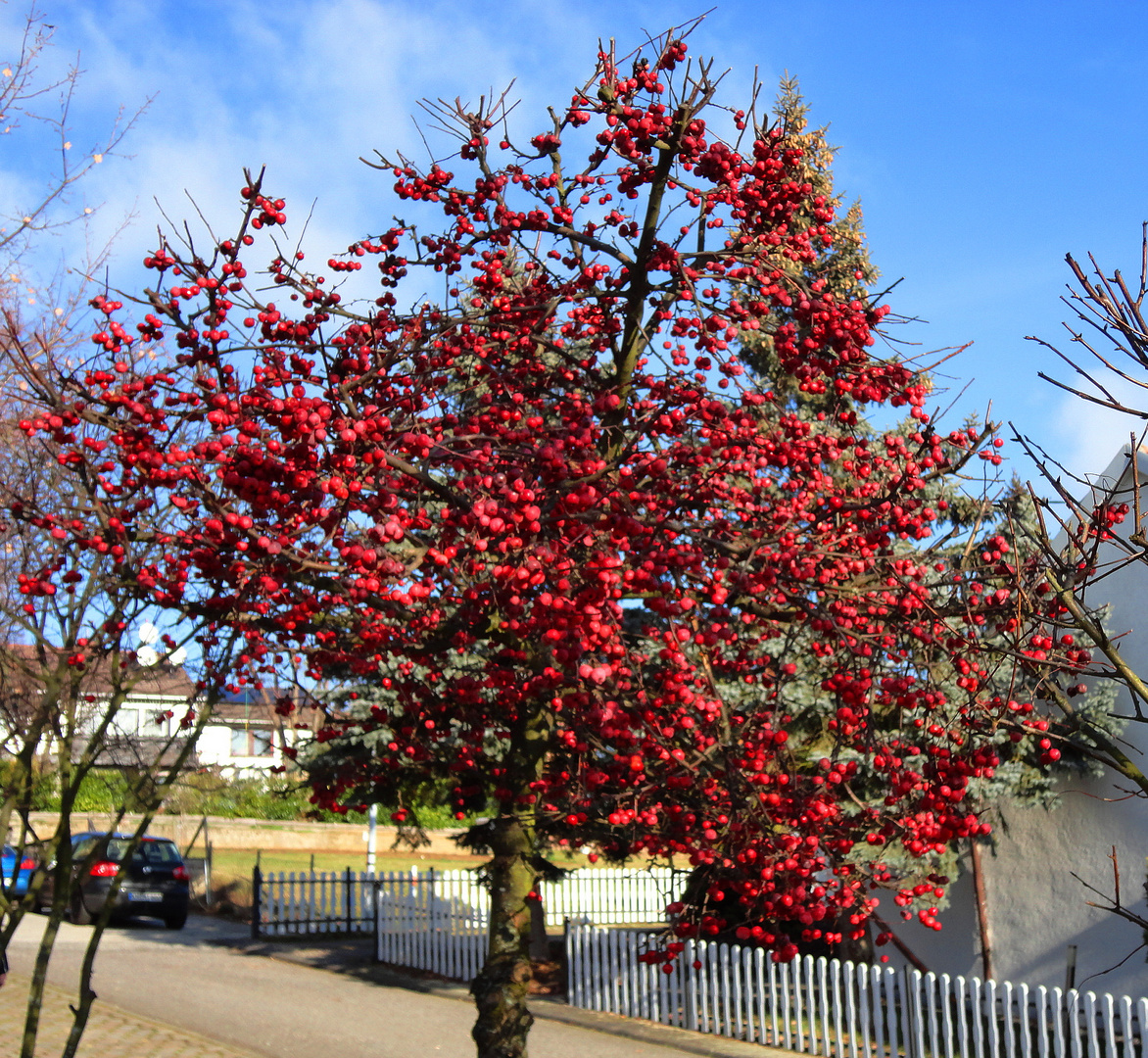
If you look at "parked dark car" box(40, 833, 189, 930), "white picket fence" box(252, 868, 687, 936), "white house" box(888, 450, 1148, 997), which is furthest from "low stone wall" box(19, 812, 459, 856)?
"white house" box(888, 450, 1148, 997)

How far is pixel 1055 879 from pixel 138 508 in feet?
35.5

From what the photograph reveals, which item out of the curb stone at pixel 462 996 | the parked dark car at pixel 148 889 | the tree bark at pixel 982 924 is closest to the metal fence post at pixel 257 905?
the curb stone at pixel 462 996

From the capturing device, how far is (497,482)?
16.9ft

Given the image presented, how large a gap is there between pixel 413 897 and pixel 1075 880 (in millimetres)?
8716

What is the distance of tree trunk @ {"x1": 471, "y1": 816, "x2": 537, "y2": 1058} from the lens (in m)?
6.59

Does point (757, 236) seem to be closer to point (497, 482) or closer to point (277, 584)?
point (497, 482)

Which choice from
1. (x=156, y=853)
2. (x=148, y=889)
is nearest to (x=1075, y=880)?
(x=148, y=889)

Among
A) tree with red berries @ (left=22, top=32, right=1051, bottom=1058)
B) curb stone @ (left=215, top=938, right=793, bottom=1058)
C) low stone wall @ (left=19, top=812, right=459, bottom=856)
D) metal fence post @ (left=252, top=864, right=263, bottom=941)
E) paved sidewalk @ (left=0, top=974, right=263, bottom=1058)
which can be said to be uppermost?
tree with red berries @ (left=22, top=32, right=1051, bottom=1058)

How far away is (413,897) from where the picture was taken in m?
15.5

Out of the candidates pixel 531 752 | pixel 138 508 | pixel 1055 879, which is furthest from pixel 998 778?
pixel 138 508

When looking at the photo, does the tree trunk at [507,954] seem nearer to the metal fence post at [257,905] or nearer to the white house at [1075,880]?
the white house at [1075,880]

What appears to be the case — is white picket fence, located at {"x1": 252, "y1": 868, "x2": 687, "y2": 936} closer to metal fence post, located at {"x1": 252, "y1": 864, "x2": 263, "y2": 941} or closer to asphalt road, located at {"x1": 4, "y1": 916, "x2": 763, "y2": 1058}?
metal fence post, located at {"x1": 252, "y1": 864, "x2": 263, "y2": 941}

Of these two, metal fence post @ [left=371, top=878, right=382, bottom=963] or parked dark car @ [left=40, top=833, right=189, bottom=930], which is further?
parked dark car @ [left=40, top=833, right=189, bottom=930]

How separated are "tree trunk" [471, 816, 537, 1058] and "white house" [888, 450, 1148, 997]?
6932 millimetres
